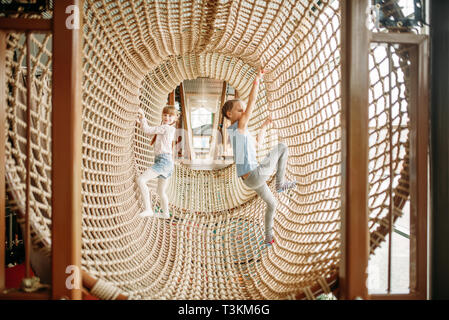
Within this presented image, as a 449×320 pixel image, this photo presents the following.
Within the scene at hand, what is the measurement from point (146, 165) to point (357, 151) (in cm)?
111

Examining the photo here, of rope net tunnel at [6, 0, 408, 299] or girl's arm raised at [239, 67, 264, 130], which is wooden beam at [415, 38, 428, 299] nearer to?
rope net tunnel at [6, 0, 408, 299]

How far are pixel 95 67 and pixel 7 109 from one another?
0.92 ft

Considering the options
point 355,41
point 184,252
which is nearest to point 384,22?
point 355,41

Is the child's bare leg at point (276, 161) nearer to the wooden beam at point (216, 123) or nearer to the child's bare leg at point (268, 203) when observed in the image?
the child's bare leg at point (268, 203)

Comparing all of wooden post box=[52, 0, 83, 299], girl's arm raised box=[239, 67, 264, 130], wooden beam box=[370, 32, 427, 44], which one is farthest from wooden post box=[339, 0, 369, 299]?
wooden post box=[52, 0, 83, 299]

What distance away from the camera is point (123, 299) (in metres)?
0.56

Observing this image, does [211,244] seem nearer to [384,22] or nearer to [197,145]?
[197,145]

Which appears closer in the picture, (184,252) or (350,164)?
(350,164)

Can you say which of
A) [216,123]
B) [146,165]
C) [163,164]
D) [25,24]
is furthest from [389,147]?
[216,123]

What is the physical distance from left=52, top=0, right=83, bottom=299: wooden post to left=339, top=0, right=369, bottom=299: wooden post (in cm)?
51

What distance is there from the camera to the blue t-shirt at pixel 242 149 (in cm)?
80

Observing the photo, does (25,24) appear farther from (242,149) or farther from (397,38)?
(397,38)

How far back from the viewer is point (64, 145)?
501 mm

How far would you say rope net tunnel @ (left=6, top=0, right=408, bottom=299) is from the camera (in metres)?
0.61
